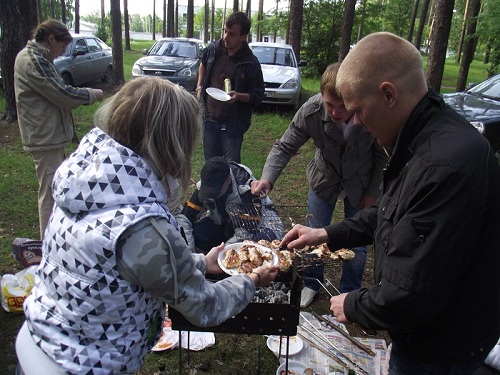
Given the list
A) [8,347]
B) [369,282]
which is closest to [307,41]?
[369,282]

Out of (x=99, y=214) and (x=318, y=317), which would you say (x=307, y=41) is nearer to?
(x=318, y=317)

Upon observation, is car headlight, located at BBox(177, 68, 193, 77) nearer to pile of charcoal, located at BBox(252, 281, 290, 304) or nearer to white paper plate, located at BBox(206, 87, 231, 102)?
white paper plate, located at BBox(206, 87, 231, 102)

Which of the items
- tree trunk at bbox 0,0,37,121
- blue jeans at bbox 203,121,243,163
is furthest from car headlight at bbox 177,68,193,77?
blue jeans at bbox 203,121,243,163

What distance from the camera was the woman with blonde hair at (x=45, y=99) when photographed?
381 cm

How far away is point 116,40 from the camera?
43.3 ft

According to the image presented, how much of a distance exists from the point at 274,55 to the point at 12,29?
6.21 metres

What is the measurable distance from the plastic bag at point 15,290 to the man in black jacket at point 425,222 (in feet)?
8.93

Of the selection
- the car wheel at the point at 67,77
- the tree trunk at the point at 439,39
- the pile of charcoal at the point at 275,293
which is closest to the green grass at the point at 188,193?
the pile of charcoal at the point at 275,293

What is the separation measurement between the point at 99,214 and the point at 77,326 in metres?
0.41

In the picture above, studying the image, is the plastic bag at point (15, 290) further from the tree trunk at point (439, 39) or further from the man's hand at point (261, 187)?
the tree trunk at point (439, 39)

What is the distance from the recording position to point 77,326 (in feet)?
4.75

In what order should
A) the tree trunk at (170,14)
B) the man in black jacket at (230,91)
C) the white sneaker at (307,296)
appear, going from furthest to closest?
1. the tree trunk at (170,14)
2. the man in black jacket at (230,91)
3. the white sneaker at (307,296)

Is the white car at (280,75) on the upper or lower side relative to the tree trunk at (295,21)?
lower

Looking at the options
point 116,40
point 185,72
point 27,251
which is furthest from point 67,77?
point 27,251
